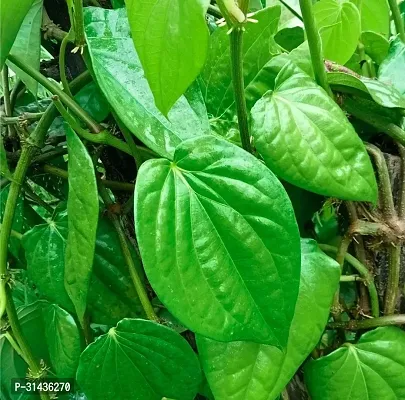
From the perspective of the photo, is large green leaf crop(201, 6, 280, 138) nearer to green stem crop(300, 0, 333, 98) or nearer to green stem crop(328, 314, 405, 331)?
green stem crop(300, 0, 333, 98)

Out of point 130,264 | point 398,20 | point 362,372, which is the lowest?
point 362,372

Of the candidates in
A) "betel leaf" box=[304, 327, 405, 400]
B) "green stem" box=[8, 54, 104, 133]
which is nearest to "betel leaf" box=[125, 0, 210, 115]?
"green stem" box=[8, 54, 104, 133]

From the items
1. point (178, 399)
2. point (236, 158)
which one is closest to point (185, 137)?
point (236, 158)

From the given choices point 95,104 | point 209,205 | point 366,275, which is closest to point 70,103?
point 95,104

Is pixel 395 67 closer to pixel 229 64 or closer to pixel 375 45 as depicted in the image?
pixel 375 45

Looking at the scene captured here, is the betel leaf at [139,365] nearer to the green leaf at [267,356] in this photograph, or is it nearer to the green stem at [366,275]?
the green leaf at [267,356]

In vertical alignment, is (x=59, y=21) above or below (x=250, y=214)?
above

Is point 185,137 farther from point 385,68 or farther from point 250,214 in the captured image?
point 385,68
